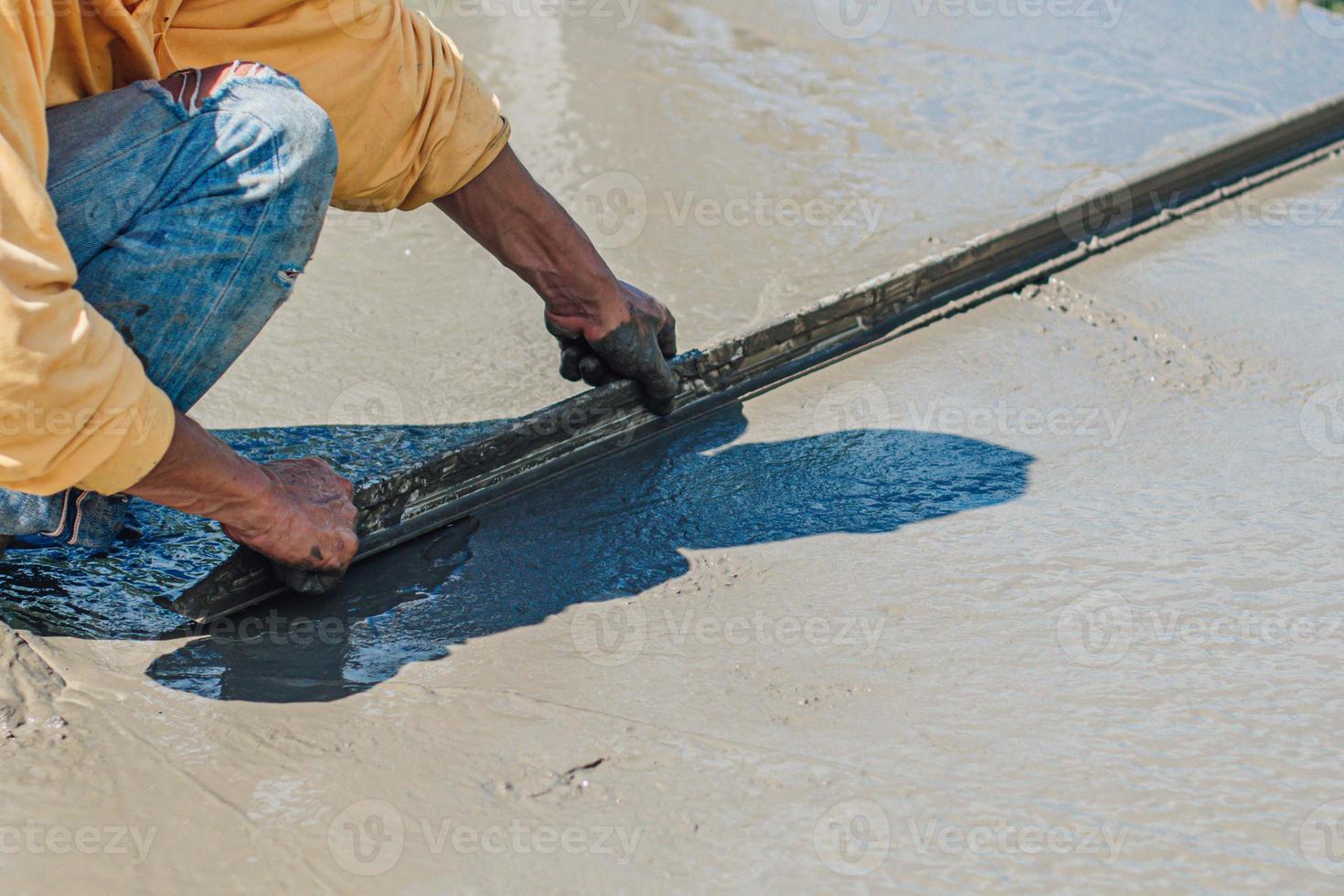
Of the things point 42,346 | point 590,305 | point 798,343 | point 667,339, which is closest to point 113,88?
point 42,346

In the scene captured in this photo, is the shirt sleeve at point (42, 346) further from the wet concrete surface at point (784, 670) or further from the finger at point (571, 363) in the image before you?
the finger at point (571, 363)

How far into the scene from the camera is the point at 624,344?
92.4 inches

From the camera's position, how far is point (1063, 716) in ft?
5.48

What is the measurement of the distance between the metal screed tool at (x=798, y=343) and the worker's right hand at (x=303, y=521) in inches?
2.8

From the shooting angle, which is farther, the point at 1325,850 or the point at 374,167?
the point at 374,167

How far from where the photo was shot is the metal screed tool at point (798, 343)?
2092 millimetres

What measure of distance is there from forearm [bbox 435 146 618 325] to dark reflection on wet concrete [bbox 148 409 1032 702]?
12.8 inches

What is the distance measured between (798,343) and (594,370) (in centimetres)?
51

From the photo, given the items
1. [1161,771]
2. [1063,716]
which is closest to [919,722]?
[1063,716]

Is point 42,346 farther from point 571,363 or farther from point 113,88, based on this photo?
point 571,363

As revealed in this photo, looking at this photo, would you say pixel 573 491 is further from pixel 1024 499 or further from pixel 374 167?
pixel 1024 499

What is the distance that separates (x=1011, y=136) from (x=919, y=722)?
2535mm

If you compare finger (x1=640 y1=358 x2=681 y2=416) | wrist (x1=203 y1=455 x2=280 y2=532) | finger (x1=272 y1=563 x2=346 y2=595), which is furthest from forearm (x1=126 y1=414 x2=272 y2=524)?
finger (x1=640 y1=358 x2=681 y2=416)

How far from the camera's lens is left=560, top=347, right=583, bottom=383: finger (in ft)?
7.93
